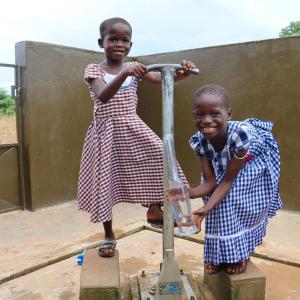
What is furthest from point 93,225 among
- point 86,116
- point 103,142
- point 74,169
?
point 103,142

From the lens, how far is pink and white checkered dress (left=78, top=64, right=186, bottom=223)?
81.0 inches

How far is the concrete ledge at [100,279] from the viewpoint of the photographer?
6.08 feet

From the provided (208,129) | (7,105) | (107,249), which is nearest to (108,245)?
(107,249)

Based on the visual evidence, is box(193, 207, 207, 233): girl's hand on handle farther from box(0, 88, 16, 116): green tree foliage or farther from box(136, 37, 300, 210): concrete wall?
box(0, 88, 16, 116): green tree foliage

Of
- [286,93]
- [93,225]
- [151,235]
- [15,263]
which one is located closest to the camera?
[15,263]

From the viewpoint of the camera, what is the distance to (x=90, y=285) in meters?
1.87

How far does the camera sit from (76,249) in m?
2.80

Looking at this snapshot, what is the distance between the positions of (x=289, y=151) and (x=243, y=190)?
231cm

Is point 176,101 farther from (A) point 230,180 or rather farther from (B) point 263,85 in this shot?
(A) point 230,180

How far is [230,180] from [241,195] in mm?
114

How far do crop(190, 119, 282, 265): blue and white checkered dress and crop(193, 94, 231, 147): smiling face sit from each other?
0.09 metres

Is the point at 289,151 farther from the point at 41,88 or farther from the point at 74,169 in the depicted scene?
the point at 41,88

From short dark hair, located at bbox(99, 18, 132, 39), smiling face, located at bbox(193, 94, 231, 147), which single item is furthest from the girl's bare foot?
short dark hair, located at bbox(99, 18, 132, 39)

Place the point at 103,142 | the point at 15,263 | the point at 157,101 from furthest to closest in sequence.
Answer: the point at 157,101 → the point at 15,263 → the point at 103,142
